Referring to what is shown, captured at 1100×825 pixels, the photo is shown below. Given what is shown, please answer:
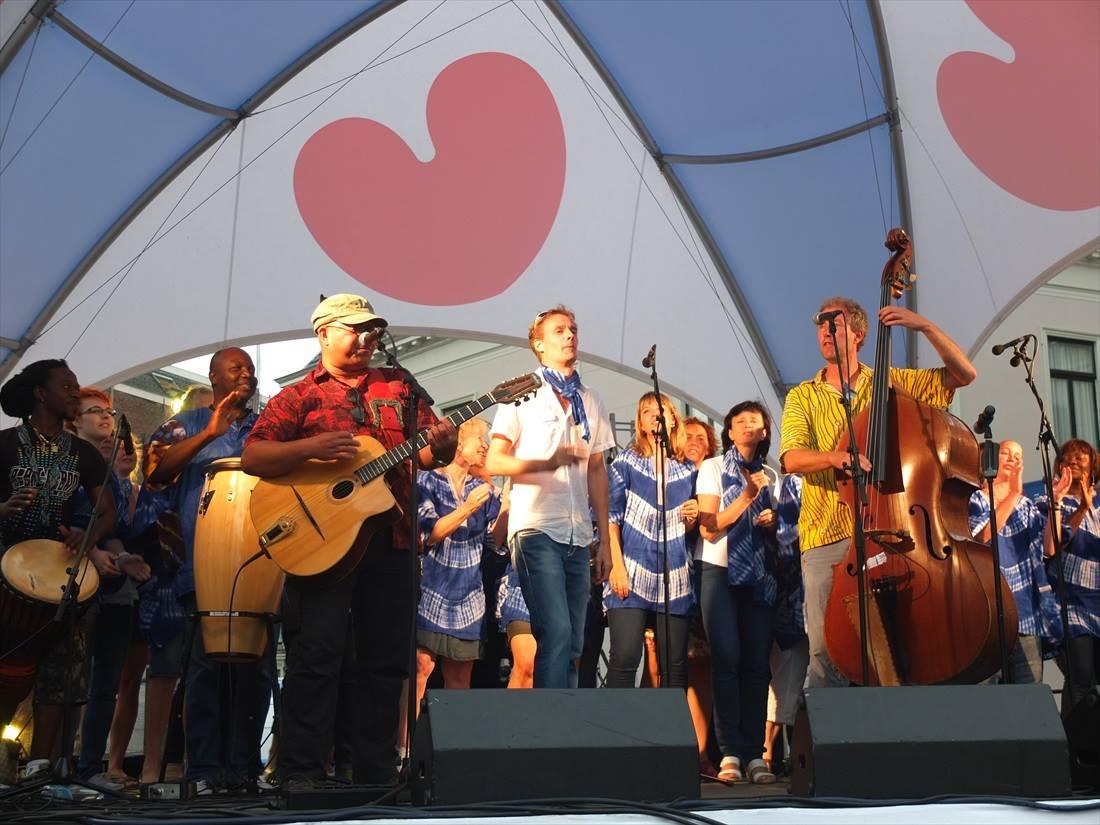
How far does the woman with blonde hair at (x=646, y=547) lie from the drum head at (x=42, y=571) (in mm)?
2633

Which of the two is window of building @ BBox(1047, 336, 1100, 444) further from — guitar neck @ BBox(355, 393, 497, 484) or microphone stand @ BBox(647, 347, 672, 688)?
guitar neck @ BBox(355, 393, 497, 484)

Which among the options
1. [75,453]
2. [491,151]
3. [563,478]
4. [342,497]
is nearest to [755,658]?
[563,478]

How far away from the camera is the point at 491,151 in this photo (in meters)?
9.55

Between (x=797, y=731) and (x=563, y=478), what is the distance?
2.30 meters

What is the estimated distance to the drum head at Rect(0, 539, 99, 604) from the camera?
5922 millimetres

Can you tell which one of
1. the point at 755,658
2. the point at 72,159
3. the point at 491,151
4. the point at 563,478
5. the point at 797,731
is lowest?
the point at 797,731

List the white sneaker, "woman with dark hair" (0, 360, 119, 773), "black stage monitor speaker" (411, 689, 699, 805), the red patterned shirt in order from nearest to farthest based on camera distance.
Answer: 1. "black stage monitor speaker" (411, 689, 699, 805)
2. the red patterned shirt
3. the white sneaker
4. "woman with dark hair" (0, 360, 119, 773)

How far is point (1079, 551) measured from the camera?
8.35 meters

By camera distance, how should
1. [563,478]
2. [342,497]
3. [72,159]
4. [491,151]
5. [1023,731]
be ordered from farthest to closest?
[491,151] < [72,159] < [563,478] < [342,497] < [1023,731]

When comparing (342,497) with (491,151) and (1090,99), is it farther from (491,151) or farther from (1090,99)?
(1090,99)

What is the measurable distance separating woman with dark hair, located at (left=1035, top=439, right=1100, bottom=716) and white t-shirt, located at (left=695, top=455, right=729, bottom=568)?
2.22 meters

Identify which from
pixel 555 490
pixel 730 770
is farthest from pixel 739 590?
pixel 555 490

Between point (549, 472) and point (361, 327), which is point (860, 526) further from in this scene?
point (361, 327)

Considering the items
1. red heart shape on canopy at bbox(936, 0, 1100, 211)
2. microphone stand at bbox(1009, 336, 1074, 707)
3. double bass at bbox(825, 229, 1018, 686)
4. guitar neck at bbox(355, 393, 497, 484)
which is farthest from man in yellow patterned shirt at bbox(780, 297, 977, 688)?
red heart shape on canopy at bbox(936, 0, 1100, 211)
